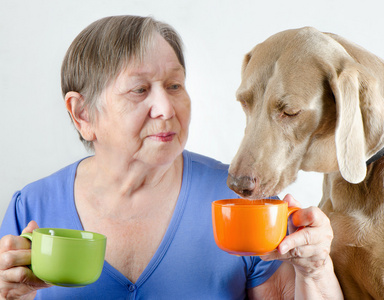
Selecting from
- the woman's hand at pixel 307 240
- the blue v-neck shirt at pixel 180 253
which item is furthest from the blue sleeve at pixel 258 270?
the woman's hand at pixel 307 240

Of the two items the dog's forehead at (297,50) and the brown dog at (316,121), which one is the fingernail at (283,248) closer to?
the brown dog at (316,121)

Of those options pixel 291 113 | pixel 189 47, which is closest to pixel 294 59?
pixel 291 113

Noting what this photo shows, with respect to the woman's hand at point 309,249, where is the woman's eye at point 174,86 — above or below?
above

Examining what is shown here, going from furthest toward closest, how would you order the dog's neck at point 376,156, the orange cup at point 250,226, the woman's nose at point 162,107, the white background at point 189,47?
the white background at point 189,47 < the woman's nose at point 162,107 < the dog's neck at point 376,156 < the orange cup at point 250,226

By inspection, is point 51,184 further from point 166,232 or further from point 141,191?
point 166,232

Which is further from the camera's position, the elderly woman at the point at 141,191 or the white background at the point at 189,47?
the white background at the point at 189,47

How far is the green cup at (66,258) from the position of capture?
108cm

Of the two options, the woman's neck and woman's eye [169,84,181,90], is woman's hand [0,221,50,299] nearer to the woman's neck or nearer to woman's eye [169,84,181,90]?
the woman's neck

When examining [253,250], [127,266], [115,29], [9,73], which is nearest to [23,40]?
[9,73]

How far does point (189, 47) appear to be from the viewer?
2.15 m

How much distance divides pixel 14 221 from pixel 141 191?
41 cm

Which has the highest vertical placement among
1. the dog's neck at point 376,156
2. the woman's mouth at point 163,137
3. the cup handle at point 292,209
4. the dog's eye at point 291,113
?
the dog's eye at point 291,113

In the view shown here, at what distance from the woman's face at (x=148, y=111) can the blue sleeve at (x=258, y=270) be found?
1.35 feet

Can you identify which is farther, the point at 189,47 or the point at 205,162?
the point at 189,47
